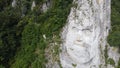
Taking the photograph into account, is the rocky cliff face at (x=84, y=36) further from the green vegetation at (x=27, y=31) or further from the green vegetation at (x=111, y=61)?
the green vegetation at (x=27, y=31)

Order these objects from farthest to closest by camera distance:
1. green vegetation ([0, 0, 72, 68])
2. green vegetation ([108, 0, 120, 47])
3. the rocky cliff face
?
green vegetation ([108, 0, 120, 47])
green vegetation ([0, 0, 72, 68])
the rocky cliff face

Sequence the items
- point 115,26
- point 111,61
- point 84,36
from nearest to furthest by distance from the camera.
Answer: point 84,36, point 111,61, point 115,26

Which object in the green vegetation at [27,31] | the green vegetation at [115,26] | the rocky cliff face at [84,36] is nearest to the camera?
the rocky cliff face at [84,36]

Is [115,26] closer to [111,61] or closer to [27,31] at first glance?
[111,61]

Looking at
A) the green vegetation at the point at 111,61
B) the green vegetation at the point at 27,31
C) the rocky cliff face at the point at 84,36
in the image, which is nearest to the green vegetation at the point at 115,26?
the rocky cliff face at the point at 84,36

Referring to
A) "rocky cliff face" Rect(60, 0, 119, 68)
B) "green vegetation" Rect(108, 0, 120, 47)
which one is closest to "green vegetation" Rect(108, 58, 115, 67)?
"rocky cliff face" Rect(60, 0, 119, 68)

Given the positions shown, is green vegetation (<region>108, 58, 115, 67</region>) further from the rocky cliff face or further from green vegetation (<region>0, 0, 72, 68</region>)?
green vegetation (<region>0, 0, 72, 68</region>)

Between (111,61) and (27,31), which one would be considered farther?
(27,31)

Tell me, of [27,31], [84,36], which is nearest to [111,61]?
[84,36]
